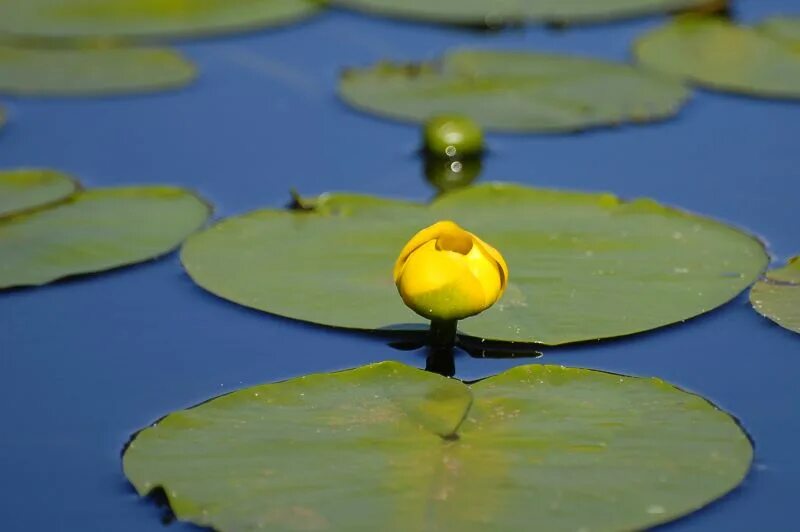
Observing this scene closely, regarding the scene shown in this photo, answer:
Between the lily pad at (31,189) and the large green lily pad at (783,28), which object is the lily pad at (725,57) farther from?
the lily pad at (31,189)

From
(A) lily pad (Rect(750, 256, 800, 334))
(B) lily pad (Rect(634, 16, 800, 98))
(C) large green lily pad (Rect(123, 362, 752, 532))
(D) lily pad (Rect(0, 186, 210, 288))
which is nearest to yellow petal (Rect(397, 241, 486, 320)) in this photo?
(C) large green lily pad (Rect(123, 362, 752, 532))

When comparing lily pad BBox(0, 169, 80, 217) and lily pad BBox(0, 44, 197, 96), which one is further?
lily pad BBox(0, 44, 197, 96)

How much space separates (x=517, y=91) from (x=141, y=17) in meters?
1.51

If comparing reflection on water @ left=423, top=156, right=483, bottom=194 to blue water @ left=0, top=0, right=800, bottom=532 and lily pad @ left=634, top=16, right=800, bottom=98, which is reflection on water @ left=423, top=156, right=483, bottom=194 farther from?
lily pad @ left=634, top=16, right=800, bottom=98

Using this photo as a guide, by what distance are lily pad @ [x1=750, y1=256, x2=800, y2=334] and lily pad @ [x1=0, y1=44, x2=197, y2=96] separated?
228 cm

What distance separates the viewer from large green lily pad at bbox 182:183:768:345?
2.96m

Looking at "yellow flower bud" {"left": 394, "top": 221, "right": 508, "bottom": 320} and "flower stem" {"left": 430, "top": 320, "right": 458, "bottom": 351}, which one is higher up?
"yellow flower bud" {"left": 394, "top": 221, "right": 508, "bottom": 320}

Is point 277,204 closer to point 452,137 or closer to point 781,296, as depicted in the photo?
point 452,137

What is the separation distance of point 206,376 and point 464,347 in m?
0.52

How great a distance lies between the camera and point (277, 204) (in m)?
3.75

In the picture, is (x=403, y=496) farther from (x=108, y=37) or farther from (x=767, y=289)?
(x=108, y=37)

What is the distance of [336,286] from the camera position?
3.09 m

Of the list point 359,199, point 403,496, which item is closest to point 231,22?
point 359,199

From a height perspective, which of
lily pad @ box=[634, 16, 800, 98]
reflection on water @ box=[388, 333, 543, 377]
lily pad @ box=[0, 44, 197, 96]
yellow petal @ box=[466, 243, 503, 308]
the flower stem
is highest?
yellow petal @ box=[466, 243, 503, 308]
